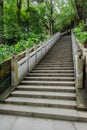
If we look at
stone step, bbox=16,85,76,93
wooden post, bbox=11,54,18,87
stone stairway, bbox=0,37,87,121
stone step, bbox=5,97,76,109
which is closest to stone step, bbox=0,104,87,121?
stone stairway, bbox=0,37,87,121

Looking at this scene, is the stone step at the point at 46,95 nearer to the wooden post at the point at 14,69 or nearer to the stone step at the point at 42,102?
the stone step at the point at 42,102

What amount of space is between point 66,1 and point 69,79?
29748 millimetres

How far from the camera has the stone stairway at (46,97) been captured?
512cm

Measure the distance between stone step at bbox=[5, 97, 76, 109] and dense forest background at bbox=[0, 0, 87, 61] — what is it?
1.99 m

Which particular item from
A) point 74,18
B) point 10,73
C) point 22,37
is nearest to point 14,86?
point 10,73

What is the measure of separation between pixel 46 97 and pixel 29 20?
15.6 m

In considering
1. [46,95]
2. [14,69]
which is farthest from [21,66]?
[46,95]

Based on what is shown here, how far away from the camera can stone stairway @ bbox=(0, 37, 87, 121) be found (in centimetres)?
512

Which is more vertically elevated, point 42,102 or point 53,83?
point 53,83

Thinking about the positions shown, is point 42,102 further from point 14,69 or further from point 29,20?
point 29,20

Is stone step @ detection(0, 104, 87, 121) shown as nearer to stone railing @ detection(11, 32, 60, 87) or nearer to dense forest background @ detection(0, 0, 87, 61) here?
stone railing @ detection(11, 32, 60, 87)

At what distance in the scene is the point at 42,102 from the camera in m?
5.68

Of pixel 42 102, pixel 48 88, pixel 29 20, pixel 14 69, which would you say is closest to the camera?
pixel 42 102

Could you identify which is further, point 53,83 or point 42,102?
point 53,83
